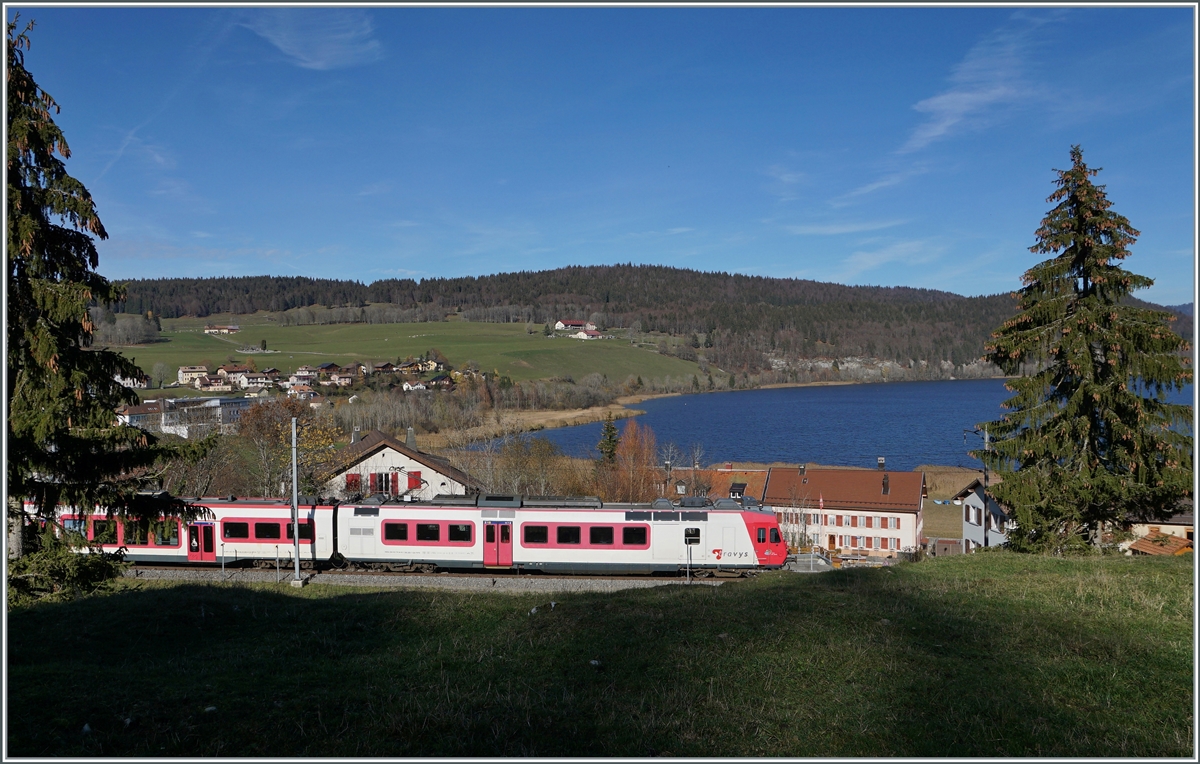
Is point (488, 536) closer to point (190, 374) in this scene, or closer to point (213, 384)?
point (213, 384)

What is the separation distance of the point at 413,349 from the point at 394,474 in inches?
4785

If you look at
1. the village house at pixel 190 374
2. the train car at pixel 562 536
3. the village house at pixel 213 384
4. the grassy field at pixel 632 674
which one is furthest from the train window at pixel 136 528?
the village house at pixel 190 374

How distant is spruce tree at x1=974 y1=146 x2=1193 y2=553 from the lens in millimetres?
17969

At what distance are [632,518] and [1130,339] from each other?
46.7 feet

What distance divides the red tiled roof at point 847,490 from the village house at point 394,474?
67.6 feet

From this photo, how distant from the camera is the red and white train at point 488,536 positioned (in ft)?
75.2

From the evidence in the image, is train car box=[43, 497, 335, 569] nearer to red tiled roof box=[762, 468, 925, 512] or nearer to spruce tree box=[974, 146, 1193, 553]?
spruce tree box=[974, 146, 1193, 553]

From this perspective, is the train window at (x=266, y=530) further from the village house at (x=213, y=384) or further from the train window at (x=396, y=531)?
the village house at (x=213, y=384)

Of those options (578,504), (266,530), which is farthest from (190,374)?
(578,504)

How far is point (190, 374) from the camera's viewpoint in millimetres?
115250

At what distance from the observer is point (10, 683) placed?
26.6ft

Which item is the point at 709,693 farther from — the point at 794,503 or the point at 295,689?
the point at 794,503

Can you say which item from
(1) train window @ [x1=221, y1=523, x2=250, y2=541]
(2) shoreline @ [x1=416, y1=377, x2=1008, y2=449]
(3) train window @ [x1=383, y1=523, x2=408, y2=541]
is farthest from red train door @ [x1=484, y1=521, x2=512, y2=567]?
(2) shoreline @ [x1=416, y1=377, x2=1008, y2=449]

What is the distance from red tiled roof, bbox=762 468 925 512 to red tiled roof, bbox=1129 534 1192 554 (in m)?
20.4
